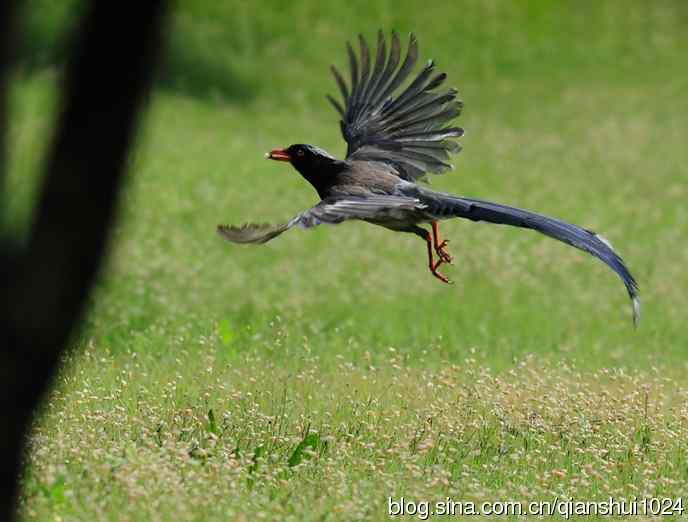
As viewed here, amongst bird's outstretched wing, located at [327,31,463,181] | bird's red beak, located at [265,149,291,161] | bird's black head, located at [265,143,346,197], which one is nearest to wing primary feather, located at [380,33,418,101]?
bird's outstretched wing, located at [327,31,463,181]

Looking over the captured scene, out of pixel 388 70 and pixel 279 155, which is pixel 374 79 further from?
pixel 279 155

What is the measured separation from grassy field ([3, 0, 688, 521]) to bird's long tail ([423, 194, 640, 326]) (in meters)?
0.98

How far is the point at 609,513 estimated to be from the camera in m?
6.14

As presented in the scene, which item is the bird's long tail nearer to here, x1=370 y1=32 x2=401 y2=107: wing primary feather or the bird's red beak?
the bird's red beak

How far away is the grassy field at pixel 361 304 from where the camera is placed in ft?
20.5

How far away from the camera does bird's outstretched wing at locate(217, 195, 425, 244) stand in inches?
243

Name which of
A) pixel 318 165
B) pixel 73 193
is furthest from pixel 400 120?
pixel 73 193

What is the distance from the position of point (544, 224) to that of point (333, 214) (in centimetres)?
127

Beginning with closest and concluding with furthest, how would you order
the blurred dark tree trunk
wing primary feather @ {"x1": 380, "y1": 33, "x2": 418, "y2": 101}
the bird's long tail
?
the blurred dark tree trunk
the bird's long tail
wing primary feather @ {"x1": 380, "y1": 33, "x2": 418, "y2": 101}

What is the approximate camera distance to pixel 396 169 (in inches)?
368

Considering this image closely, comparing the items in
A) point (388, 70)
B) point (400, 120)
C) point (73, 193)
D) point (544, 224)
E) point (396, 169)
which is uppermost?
point (388, 70)

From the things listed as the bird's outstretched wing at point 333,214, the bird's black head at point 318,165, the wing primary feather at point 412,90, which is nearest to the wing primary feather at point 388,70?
the wing primary feather at point 412,90

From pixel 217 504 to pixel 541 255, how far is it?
12169mm

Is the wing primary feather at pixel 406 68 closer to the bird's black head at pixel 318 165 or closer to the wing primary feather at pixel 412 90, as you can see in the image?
the wing primary feather at pixel 412 90
